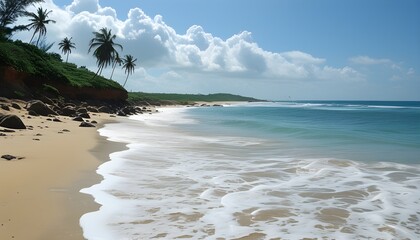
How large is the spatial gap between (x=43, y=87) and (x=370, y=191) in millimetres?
30439

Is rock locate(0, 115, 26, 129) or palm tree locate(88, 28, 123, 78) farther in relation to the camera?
palm tree locate(88, 28, 123, 78)

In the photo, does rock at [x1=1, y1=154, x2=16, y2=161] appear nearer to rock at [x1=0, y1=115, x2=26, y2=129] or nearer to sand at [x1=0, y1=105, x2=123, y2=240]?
sand at [x1=0, y1=105, x2=123, y2=240]

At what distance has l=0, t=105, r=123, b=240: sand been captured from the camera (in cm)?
409

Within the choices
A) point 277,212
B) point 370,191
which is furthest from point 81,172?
point 370,191

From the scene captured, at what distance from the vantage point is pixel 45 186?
5.87 meters

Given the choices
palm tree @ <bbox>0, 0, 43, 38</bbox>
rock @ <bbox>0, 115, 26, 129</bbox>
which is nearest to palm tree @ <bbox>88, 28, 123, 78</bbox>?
palm tree @ <bbox>0, 0, 43, 38</bbox>

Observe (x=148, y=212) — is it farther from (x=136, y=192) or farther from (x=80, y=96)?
(x=80, y=96)

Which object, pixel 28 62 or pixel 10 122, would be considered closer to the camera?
pixel 10 122

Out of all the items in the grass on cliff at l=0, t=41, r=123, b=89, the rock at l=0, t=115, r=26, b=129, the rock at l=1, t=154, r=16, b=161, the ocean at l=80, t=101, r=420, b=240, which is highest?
the grass on cliff at l=0, t=41, r=123, b=89

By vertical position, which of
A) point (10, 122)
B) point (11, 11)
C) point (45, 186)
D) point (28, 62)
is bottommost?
point (45, 186)

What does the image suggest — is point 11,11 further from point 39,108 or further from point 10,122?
point 10,122

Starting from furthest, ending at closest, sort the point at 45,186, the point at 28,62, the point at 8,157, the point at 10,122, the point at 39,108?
the point at 28,62, the point at 39,108, the point at 10,122, the point at 8,157, the point at 45,186

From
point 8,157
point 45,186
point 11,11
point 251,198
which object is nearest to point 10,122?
point 8,157

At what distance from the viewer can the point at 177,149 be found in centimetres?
1194
